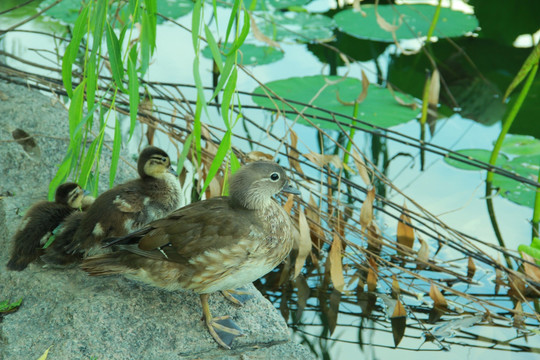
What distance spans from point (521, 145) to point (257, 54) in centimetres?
271

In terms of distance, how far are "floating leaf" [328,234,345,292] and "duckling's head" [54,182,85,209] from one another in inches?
55.9

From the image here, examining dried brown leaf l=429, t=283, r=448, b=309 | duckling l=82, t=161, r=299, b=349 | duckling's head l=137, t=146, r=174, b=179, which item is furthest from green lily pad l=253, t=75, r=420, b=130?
duckling l=82, t=161, r=299, b=349

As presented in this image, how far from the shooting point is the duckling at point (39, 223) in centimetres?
313

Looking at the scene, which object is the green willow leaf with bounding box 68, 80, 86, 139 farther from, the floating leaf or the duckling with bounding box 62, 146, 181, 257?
the floating leaf

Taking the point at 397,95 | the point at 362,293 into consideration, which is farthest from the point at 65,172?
the point at 397,95

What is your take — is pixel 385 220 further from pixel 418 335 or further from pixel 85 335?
pixel 85 335

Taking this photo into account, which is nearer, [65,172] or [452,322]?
[65,172]

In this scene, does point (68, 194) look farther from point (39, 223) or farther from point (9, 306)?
point (9, 306)

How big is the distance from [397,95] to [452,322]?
106 inches

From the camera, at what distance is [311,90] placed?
234 inches

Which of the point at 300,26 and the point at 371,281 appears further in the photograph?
the point at 300,26

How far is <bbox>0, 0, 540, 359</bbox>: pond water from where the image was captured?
12.0 feet

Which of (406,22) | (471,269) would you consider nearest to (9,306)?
(471,269)

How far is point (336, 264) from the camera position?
3.75m
